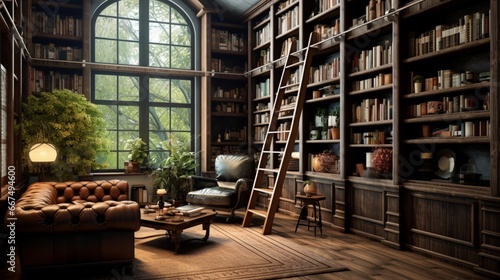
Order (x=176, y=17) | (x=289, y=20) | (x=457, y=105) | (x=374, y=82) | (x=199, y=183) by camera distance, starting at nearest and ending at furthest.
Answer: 1. (x=457, y=105)
2. (x=374, y=82)
3. (x=199, y=183)
4. (x=289, y=20)
5. (x=176, y=17)

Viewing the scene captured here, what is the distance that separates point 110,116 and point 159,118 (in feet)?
2.98

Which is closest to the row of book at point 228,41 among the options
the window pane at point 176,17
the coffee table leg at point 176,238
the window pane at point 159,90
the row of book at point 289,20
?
the window pane at point 176,17

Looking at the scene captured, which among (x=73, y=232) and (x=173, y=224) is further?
(x=173, y=224)

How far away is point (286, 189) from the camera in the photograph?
7.03m

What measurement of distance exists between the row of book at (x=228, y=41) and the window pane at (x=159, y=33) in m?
0.91

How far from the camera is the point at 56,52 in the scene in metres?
7.29

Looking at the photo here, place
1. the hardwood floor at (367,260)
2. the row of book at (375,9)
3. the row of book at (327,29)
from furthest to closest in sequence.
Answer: the row of book at (327,29) → the row of book at (375,9) → the hardwood floor at (367,260)

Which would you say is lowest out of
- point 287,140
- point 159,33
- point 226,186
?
point 226,186

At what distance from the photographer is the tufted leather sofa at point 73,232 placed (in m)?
3.27

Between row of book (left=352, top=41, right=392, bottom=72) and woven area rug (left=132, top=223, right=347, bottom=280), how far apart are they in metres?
2.40

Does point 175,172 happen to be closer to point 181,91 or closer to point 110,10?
point 181,91

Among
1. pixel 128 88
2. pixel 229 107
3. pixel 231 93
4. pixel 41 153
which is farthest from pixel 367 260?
pixel 128 88

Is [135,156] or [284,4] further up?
[284,4]

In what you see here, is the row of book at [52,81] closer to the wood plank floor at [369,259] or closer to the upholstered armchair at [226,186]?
the upholstered armchair at [226,186]
